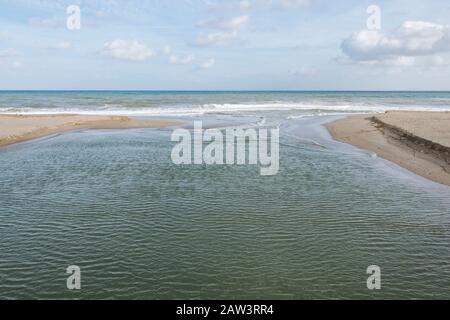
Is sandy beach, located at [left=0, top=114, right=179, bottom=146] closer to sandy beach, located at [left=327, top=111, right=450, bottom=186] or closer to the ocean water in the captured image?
the ocean water

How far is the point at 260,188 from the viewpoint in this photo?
48.7 feet

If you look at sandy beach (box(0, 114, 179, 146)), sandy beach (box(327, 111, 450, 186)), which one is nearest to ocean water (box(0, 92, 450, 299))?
sandy beach (box(327, 111, 450, 186))

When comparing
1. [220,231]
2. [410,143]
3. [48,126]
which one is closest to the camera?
[220,231]

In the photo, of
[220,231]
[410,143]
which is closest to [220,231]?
[220,231]

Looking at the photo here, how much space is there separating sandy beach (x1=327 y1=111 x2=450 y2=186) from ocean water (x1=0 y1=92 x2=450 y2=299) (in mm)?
1191

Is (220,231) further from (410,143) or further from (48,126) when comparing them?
(48,126)

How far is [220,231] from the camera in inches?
413

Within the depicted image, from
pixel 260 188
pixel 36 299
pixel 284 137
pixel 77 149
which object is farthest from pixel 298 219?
pixel 284 137

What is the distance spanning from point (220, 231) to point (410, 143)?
1776 cm
